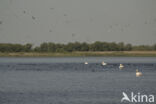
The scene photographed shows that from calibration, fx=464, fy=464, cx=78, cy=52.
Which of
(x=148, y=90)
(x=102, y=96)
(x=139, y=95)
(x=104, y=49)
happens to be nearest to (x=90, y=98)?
(x=102, y=96)

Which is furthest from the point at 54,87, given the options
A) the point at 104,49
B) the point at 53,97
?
the point at 104,49

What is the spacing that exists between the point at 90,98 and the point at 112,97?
6.06 ft

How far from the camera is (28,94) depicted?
39781mm

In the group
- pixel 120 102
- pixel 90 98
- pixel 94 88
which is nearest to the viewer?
pixel 120 102

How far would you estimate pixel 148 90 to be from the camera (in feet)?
135

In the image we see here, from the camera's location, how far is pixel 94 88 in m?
43.8

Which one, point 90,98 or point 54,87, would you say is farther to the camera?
point 54,87

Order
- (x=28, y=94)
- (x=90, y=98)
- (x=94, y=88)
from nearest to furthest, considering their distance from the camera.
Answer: (x=90, y=98) → (x=28, y=94) → (x=94, y=88)

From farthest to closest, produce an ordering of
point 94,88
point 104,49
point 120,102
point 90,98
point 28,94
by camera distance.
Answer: point 104,49, point 94,88, point 28,94, point 90,98, point 120,102

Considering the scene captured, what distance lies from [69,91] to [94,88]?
3.41 metres

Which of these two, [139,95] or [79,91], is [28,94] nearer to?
[79,91]

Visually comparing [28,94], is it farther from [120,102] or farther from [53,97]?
[120,102]

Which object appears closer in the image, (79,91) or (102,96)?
(102,96)

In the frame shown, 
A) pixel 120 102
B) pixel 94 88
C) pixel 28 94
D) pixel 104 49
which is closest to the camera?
pixel 120 102
